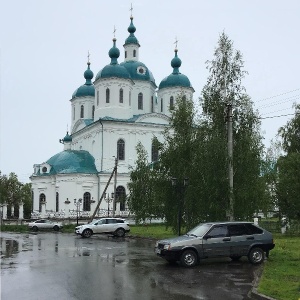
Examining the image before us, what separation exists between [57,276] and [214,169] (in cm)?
955

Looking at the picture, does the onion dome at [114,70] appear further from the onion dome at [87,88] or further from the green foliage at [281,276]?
the green foliage at [281,276]

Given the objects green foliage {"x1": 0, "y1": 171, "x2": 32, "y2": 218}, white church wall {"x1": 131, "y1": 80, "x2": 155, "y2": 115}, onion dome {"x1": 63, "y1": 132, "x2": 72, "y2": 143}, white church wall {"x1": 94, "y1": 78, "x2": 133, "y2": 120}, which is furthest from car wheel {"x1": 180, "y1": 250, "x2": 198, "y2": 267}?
green foliage {"x1": 0, "y1": 171, "x2": 32, "y2": 218}

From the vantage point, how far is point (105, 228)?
114 ft

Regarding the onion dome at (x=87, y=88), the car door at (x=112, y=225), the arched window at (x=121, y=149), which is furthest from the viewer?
the onion dome at (x=87, y=88)

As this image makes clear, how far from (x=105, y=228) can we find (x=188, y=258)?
19.5 m

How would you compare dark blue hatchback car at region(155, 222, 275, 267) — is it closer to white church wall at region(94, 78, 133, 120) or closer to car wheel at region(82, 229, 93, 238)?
car wheel at region(82, 229, 93, 238)

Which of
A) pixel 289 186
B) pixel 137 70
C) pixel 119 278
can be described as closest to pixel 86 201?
pixel 137 70

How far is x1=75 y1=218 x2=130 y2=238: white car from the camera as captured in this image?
34.2 meters

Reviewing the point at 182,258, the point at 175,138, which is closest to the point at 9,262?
the point at 182,258

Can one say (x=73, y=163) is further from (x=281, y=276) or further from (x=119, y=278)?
(x=281, y=276)

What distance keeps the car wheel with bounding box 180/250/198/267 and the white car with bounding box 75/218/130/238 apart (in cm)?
1902

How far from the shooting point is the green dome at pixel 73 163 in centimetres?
5953

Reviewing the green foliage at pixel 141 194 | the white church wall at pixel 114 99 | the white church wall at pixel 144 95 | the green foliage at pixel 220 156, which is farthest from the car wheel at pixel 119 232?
the white church wall at pixel 144 95

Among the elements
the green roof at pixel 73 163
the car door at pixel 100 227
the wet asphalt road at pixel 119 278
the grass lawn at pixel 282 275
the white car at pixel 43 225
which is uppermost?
the green roof at pixel 73 163
